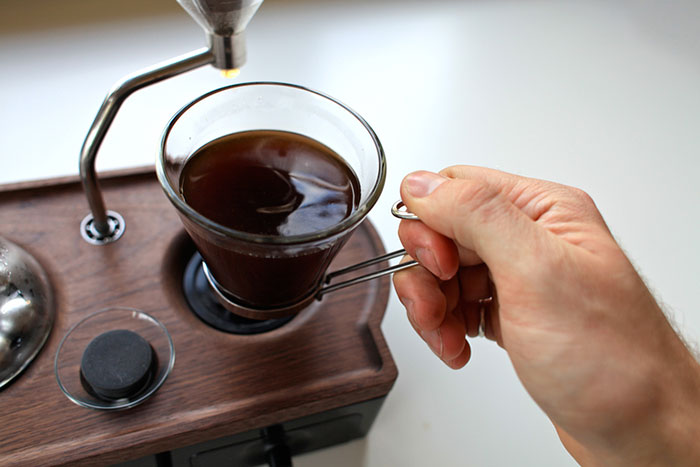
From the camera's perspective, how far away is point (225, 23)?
500mm

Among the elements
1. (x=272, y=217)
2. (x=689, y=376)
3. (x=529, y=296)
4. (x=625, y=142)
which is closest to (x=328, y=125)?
(x=272, y=217)

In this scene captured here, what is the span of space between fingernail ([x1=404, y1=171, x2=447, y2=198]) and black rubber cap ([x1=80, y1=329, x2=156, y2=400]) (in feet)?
0.98

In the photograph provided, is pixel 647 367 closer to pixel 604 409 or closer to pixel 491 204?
pixel 604 409

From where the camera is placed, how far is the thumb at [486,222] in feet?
1.50

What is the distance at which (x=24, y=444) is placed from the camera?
52 centimetres

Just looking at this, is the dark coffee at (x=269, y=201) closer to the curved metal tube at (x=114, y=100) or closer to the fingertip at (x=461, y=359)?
the curved metal tube at (x=114, y=100)

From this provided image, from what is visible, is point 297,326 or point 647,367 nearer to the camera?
point 647,367

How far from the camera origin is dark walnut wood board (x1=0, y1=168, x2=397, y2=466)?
532mm

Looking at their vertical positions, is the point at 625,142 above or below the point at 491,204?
below

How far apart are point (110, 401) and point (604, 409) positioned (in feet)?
1.44

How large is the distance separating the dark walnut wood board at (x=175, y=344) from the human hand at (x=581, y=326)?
17 centimetres

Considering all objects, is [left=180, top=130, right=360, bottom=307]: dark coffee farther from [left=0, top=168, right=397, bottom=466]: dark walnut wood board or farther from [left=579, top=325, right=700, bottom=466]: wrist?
[left=579, top=325, right=700, bottom=466]: wrist

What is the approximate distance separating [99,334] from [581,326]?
1.51 ft

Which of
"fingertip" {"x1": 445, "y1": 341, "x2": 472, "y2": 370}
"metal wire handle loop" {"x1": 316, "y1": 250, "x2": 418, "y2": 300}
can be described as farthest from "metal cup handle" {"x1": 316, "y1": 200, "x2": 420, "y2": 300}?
"fingertip" {"x1": 445, "y1": 341, "x2": 472, "y2": 370}
